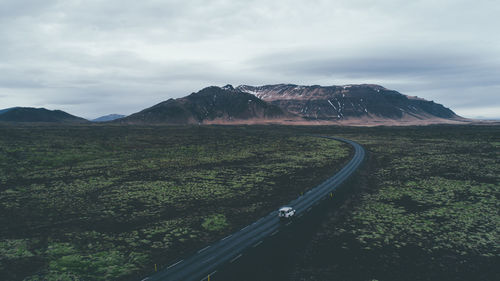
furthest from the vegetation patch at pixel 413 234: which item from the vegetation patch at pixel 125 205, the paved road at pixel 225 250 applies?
the vegetation patch at pixel 125 205

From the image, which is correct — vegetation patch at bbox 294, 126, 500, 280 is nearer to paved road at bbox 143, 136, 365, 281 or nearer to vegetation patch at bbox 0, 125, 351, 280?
paved road at bbox 143, 136, 365, 281

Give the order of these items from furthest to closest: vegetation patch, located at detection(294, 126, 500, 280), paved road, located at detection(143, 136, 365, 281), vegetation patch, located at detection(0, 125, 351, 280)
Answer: vegetation patch, located at detection(0, 125, 351, 280) → vegetation patch, located at detection(294, 126, 500, 280) → paved road, located at detection(143, 136, 365, 281)

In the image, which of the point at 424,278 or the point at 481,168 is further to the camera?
the point at 481,168

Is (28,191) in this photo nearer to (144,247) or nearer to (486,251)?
(144,247)

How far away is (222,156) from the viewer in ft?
330

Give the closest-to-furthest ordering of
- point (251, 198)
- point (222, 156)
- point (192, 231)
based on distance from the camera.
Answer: point (192, 231)
point (251, 198)
point (222, 156)

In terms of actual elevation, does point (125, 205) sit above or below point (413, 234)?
below

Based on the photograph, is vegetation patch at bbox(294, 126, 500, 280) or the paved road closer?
the paved road

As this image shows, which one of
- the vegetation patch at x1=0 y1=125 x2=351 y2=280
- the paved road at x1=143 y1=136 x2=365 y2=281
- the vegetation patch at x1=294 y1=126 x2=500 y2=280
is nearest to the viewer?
the paved road at x1=143 y1=136 x2=365 y2=281

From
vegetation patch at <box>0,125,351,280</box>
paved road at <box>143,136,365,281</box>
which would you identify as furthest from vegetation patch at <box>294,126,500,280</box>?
vegetation patch at <box>0,125,351,280</box>

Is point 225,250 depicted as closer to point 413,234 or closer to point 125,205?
point 413,234

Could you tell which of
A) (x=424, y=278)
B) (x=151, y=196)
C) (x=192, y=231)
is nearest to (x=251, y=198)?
(x=192, y=231)

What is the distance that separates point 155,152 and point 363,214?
295 ft

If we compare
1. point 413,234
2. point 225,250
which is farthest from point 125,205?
point 413,234
